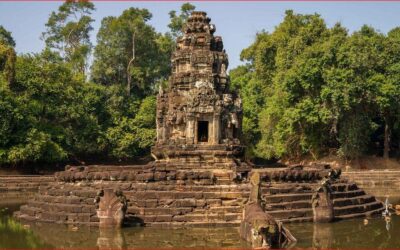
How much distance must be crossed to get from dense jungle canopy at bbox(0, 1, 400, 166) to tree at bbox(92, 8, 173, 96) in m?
0.10

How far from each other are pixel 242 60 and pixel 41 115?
21.7m

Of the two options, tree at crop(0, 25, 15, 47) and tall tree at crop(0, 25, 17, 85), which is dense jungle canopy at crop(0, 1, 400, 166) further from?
tree at crop(0, 25, 15, 47)

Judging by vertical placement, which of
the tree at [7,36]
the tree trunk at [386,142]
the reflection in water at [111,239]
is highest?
the tree at [7,36]

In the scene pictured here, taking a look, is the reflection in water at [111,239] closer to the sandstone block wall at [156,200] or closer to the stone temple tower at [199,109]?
the sandstone block wall at [156,200]

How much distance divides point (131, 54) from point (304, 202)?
34.2m

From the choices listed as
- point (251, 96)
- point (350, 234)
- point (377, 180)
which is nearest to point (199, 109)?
point (350, 234)

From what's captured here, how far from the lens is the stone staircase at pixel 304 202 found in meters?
16.9

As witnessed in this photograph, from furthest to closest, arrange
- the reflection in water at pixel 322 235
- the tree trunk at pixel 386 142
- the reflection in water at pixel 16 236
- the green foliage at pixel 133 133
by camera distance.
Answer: the green foliage at pixel 133 133, the tree trunk at pixel 386 142, the reflection in water at pixel 16 236, the reflection in water at pixel 322 235

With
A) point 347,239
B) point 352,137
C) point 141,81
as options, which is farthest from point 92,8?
point 347,239

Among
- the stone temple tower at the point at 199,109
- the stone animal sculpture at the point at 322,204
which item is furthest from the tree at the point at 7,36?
the stone animal sculpture at the point at 322,204

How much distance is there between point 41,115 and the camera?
38.3 m

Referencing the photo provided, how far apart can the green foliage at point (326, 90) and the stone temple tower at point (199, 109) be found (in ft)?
41.9

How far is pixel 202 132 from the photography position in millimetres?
23438

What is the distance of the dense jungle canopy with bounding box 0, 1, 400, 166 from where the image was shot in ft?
114
